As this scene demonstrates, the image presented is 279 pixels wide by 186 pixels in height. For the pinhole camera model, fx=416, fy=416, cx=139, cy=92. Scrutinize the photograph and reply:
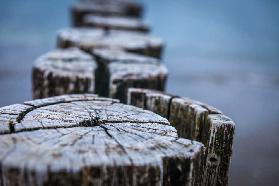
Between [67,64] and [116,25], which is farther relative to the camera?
[116,25]

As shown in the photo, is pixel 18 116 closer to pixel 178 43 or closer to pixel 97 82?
pixel 97 82

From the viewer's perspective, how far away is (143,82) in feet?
9.09

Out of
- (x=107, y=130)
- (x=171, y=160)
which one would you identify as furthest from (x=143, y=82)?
(x=171, y=160)

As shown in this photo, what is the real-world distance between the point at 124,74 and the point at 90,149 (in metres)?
1.34

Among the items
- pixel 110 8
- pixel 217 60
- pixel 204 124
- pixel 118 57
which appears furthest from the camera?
pixel 217 60

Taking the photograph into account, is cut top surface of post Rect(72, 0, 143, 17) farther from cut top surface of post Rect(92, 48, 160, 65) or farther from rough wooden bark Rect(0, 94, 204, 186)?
rough wooden bark Rect(0, 94, 204, 186)

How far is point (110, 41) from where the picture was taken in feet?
13.5

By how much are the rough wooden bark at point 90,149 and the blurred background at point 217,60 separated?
6.87ft

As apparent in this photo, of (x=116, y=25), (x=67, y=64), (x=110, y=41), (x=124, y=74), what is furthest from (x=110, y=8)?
(x=124, y=74)

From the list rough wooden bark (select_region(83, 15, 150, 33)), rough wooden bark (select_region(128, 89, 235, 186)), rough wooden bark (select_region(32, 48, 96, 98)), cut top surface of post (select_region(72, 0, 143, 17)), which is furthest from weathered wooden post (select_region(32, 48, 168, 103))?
cut top surface of post (select_region(72, 0, 143, 17))

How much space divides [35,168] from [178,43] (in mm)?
9738

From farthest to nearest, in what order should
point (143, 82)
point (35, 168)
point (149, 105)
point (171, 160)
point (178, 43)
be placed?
point (178, 43), point (143, 82), point (149, 105), point (171, 160), point (35, 168)

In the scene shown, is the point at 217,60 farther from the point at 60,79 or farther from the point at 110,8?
the point at 60,79

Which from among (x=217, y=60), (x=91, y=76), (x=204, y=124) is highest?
(x=91, y=76)
